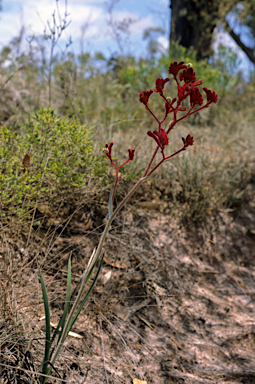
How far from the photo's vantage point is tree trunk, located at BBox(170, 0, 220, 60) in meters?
7.64

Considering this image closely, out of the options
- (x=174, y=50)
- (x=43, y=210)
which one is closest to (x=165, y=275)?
(x=43, y=210)

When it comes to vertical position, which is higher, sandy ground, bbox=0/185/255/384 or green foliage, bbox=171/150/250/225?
green foliage, bbox=171/150/250/225

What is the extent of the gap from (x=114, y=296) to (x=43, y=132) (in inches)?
55.8

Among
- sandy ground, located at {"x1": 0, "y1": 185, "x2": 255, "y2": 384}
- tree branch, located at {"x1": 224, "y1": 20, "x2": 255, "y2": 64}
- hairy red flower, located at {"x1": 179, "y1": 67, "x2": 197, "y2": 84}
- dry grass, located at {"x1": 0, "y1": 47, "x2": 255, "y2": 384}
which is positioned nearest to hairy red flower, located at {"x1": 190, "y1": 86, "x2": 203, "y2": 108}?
hairy red flower, located at {"x1": 179, "y1": 67, "x2": 197, "y2": 84}

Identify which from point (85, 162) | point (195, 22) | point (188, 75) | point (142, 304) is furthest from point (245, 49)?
point (188, 75)

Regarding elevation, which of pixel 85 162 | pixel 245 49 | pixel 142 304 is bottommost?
pixel 142 304

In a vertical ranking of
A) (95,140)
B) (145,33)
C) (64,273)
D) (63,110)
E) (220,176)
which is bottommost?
(64,273)

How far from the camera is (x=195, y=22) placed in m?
7.65

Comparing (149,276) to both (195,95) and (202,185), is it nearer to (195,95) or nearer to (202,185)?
(202,185)

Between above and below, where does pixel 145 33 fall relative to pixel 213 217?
above

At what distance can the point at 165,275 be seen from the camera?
2461 mm

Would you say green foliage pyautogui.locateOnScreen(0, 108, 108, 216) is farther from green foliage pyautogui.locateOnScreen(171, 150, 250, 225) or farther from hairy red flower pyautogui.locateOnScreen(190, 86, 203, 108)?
hairy red flower pyautogui.locateOnScreen(190, 86, 203, 108)

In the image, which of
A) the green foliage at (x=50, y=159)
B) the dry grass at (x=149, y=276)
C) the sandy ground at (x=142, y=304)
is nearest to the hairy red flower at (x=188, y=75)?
the dry grass at (x=149, y=276)

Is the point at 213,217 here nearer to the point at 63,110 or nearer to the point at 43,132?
the point at 43,132
